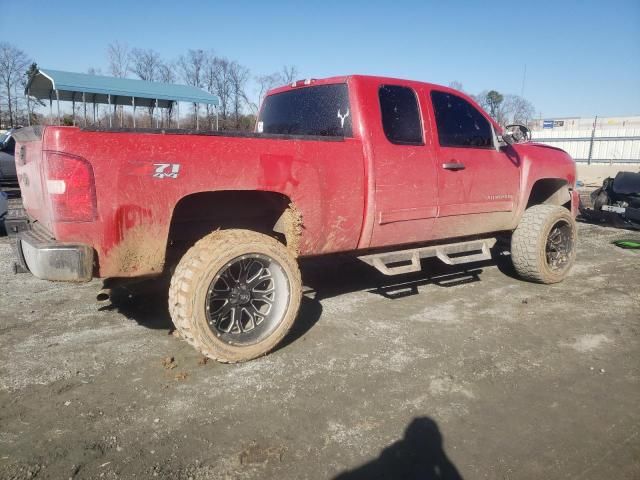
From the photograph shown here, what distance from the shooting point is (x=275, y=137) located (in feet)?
11.1

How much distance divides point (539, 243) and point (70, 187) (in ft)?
14.7

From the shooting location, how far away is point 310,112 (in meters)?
4.34

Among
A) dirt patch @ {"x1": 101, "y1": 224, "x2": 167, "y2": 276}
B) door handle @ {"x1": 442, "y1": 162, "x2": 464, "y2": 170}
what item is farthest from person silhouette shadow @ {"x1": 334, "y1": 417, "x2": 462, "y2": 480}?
door handle @ {"x1": 442, "y1": 162, "x2": 464, "y2": 170}

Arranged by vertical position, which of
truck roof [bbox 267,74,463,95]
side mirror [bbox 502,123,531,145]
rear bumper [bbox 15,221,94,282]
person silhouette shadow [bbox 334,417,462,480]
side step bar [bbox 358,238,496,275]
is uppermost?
truck roof [bbox 267,74,463,95]

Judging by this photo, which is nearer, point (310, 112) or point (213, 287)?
point (213, 287)

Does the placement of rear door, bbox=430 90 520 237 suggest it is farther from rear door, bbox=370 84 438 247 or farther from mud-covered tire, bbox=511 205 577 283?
mud-covered tire, bbox=511 205 577 283

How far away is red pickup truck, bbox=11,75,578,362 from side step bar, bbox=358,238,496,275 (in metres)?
0.02

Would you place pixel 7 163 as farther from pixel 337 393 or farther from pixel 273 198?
pixel 337 393

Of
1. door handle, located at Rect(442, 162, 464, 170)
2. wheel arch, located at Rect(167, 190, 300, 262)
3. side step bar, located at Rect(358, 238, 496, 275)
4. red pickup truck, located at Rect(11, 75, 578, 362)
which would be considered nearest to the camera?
red pickup truck, located at Rect(11, 75, 578, 362)

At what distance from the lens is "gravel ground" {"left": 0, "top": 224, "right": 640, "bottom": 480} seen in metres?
2.31

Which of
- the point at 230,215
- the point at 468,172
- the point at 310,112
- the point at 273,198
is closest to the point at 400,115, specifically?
the point at 310,112

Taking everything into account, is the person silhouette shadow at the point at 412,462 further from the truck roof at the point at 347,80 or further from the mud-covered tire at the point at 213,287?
the truck roof at the point at 347,80

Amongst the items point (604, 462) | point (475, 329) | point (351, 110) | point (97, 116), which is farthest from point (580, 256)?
point (97, 116)

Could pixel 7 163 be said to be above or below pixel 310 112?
below
